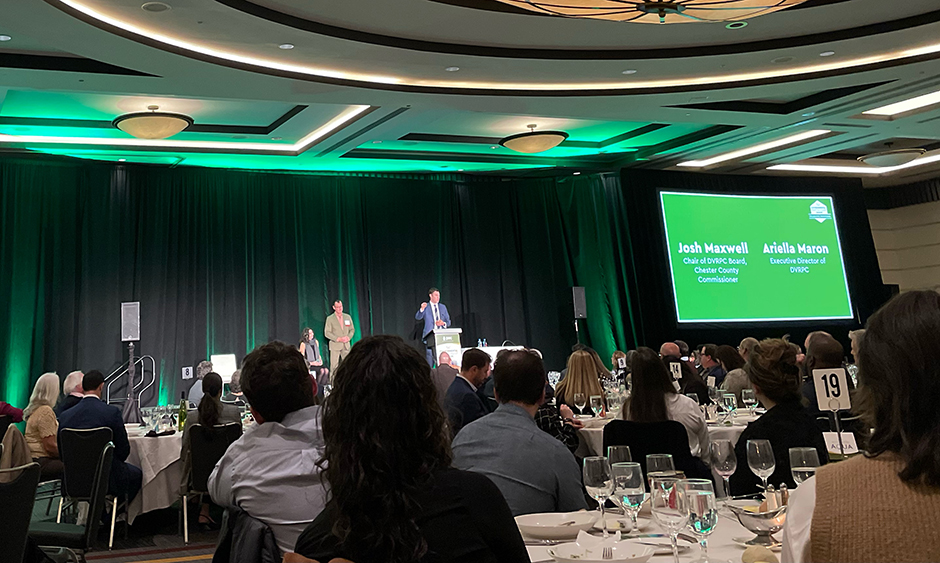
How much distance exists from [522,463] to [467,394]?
8.67ft

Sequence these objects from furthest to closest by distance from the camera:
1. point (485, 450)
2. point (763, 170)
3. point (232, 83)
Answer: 1. point (763, 170)
2. point (232, 83)
3. point (485, 450)

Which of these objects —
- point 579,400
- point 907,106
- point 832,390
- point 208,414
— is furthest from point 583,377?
point 907,106

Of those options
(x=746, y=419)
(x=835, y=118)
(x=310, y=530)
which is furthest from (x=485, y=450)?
(x=835, y=118)

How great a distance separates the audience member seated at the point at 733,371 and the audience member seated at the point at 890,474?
16.8ft

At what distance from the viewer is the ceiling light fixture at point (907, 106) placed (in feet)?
35.6

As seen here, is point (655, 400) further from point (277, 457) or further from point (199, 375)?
point (199, 375)

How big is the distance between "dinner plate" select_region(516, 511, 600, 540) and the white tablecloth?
4.63 metres

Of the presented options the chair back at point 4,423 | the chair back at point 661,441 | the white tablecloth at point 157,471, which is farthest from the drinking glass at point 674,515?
the chair back at point 4,423

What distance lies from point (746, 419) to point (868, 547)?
467 cm

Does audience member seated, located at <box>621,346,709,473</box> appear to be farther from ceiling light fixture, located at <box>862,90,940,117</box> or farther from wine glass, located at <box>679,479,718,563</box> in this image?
ceiling light fixture, located at <box>862,90,940,117</box>

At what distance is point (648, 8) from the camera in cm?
607

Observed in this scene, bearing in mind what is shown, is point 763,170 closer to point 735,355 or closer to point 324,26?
point 735,355

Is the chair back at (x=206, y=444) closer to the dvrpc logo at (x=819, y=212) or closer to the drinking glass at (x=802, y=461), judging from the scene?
the drinking glass at (x=802, y=461)

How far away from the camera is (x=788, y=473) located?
3160 mm
